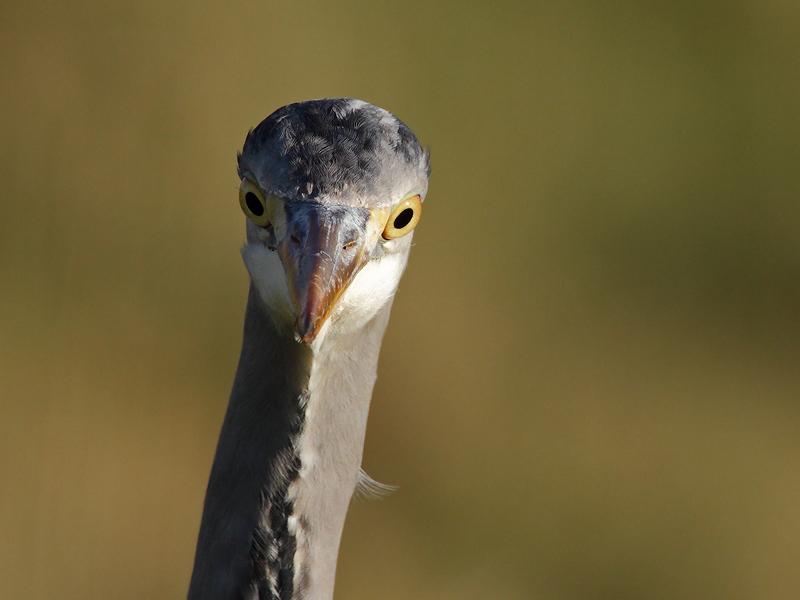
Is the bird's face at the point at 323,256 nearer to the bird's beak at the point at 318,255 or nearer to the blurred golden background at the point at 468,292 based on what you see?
the bird's beak at the point at 318,255

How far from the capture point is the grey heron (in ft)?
3.09

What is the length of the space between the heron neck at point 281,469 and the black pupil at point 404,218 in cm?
12

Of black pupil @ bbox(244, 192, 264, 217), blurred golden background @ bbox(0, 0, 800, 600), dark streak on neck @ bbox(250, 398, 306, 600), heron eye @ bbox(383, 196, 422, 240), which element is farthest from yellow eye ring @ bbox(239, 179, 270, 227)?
blurred golden background @ bbox(0, 0, 800, 600)

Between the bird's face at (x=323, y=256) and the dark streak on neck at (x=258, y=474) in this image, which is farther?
the dark streak on neck at (x=258, y=474)

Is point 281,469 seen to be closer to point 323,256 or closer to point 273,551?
point 273,551

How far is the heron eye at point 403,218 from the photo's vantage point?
3.26 feet

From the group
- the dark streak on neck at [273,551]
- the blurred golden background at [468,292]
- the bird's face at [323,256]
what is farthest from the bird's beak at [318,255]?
the blurred golden background at [468,292]

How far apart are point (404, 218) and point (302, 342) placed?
6.7 inches

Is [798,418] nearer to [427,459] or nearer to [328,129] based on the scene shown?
[427,459]

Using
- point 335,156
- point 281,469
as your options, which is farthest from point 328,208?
point 281,469

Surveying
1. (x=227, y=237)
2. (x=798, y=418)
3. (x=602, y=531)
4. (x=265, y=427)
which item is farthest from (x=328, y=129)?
(x=798, y=418)

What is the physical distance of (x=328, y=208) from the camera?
3.06ft

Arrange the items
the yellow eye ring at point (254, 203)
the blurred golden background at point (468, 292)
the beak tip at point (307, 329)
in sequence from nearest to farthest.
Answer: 1. the beak tip at point (307, 329)
2. the yellow eye ring at point (254, 203)
3. the blurred golden background at point (468, 292)

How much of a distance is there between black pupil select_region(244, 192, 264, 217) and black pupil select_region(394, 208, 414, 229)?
13 cm
